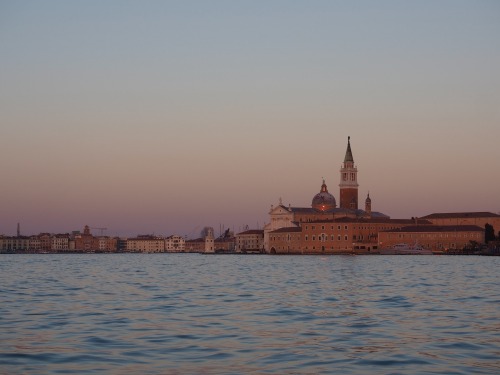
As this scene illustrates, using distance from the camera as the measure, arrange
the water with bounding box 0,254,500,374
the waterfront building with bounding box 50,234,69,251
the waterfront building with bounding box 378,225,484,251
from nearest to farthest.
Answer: the water with bounding box 0,254,500,374
the waterfront building with bounding box 378,225,484,251
the waterfront building with bounding box 50,234,69,251

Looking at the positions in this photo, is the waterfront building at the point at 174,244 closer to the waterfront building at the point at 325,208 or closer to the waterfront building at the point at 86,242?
the waterfront building at the point at 86,242

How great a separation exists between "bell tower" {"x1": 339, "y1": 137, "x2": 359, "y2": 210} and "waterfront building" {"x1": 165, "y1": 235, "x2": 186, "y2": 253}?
7006 cm

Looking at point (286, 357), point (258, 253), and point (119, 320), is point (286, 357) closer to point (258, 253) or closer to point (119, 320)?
point (119, 320)

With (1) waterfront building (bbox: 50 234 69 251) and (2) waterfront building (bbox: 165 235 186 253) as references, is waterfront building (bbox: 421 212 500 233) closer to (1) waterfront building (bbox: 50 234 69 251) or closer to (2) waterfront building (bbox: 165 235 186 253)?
(2) waterfront building (bbox: 165 235 186 253)

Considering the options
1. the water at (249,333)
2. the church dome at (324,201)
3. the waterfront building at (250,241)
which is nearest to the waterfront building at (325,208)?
the church dome at (324,201)

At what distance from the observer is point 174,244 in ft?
570

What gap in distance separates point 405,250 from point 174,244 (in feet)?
294

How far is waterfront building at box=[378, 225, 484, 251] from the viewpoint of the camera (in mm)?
89375

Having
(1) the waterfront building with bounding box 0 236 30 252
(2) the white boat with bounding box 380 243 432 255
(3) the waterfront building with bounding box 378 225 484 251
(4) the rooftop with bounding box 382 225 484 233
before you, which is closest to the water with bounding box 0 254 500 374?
(2) the white boat with bounding box 380 243 432 255

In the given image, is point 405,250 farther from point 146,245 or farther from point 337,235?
point 146,245

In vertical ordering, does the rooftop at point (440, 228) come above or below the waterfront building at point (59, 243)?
above

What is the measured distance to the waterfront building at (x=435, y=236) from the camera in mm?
89375

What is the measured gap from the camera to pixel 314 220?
105 m

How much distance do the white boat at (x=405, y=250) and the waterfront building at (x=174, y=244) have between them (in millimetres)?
84071
